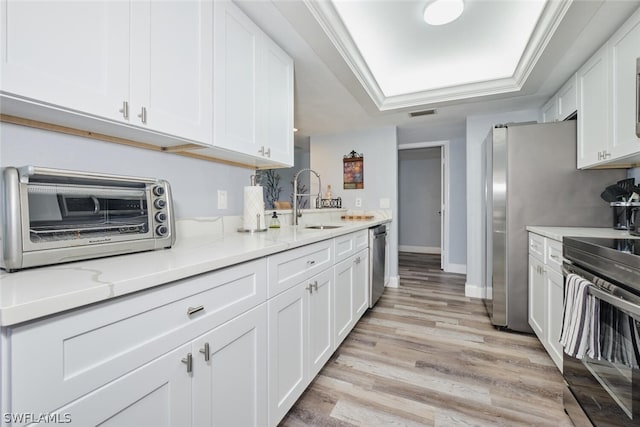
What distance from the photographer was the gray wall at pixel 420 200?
6109mm

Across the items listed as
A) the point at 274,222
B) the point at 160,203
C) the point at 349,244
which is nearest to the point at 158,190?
the point at 160,203

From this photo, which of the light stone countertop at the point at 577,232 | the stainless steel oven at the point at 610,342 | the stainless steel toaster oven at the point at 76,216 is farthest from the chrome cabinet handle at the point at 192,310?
the light stone countertop at the point at 577,232

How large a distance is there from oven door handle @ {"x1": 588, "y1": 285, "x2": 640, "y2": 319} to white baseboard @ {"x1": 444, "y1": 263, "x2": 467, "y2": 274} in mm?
3467

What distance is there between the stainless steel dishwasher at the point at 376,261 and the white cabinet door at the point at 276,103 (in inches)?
48.2

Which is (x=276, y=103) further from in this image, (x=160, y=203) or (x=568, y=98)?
(x=568, y=98)

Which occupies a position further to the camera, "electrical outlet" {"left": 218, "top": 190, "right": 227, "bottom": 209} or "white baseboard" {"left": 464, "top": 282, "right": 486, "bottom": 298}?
"white baseboard" {"left": 464, "top": 282, "right": 486, "bottom": 298}

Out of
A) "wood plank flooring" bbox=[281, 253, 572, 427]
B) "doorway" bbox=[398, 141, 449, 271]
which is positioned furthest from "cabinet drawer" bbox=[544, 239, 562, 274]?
"doorway" bbox=[398, 141, 449, 271]

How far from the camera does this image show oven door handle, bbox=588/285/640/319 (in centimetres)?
95

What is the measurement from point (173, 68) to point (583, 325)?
6.76 ft

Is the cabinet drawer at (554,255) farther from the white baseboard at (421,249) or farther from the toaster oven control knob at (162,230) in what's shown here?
the white baseboard at (421,249)

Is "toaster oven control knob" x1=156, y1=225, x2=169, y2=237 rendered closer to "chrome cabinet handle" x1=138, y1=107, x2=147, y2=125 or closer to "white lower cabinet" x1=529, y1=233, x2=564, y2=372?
"chrome cabinet handle" x1=138, y1=107, x2=147, y2=125

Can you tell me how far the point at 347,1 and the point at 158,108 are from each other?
4.28 feet

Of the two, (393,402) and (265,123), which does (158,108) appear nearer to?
(265,123)

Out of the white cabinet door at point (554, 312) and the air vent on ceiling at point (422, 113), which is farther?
the air vent on ceiling at point (422, 113)
